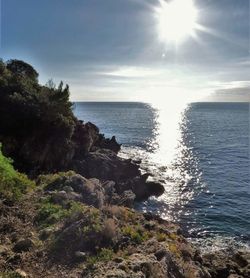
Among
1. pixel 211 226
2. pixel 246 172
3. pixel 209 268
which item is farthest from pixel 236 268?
pixel 246 172

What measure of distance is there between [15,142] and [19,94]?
6.04 meters

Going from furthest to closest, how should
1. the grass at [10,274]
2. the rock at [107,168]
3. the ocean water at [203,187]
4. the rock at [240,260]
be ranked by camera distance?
the rock at [107,168], the ocean water at [203,187], the rock at [240,260], the grass at [10,274]

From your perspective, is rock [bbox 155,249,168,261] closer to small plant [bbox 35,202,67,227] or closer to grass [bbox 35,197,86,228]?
grass [bbox 35,197,86,228]

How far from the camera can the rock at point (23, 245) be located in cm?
1210

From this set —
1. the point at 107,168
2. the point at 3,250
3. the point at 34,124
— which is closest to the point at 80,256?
the point at 3,250

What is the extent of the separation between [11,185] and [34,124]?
63.1 feet

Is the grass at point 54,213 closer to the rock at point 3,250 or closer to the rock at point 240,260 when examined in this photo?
the rock at point 3,250

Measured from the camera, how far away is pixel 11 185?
17266mm

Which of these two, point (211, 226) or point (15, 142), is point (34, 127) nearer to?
point (15, 142)

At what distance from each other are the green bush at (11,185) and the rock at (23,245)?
162 inches

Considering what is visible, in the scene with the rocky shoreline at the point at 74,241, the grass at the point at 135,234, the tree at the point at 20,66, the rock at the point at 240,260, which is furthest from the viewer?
the tree at the point at 20,66

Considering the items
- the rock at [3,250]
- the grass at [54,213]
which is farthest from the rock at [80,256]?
the rock at [3,250]

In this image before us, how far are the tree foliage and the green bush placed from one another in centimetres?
1253

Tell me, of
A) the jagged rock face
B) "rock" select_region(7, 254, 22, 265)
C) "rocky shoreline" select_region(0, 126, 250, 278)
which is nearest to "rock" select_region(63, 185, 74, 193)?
"rocky shoreline" select_region(0, 126, 250, 278)
